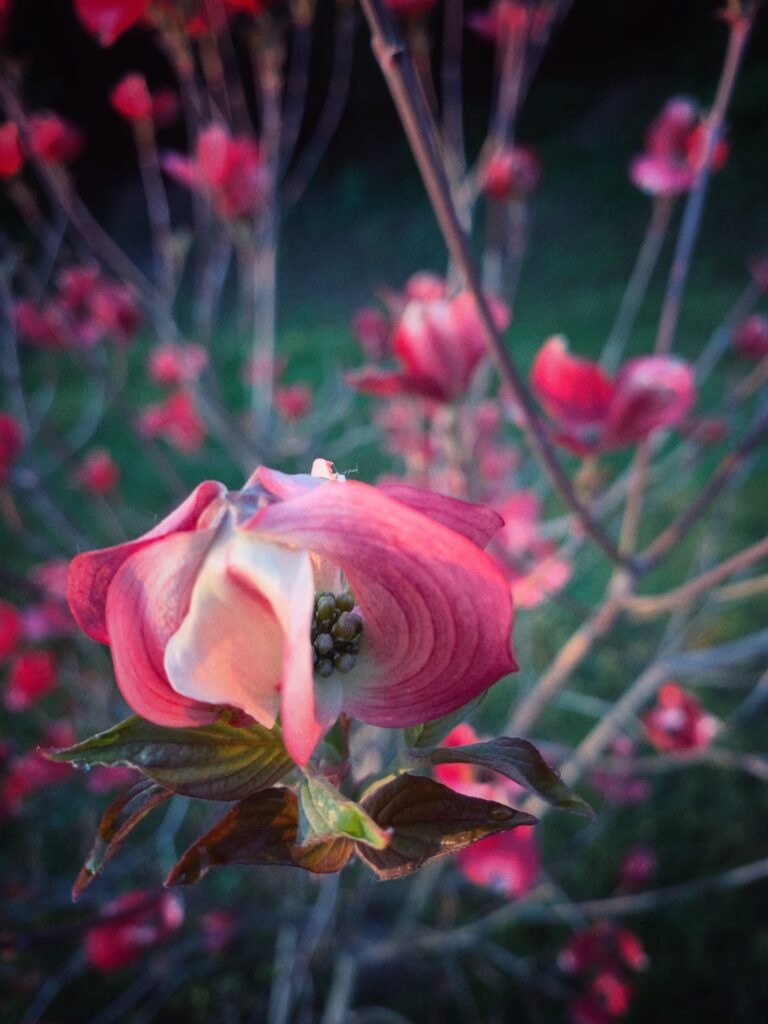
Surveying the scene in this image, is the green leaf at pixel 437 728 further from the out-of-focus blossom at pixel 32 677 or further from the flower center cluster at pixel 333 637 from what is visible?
the out-of-focus blossom at pixel 32 677

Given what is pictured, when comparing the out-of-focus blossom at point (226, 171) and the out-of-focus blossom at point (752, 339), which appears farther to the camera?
the out-of-focus blossom at point (752, 339)

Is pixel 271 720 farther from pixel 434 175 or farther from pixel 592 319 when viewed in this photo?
pixel 592 319

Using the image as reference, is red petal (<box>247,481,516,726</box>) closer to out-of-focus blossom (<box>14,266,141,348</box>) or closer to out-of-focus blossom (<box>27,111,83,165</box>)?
out-of-focus blossom (<box>27,111,83,165</box>)

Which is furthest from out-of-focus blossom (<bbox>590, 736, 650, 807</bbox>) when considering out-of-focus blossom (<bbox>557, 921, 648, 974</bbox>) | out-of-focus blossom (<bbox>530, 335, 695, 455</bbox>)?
out-of-focus blossom (<bbox>530, 335, 695, 455</bbox>)

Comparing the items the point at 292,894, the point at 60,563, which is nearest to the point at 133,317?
the point at 60,563

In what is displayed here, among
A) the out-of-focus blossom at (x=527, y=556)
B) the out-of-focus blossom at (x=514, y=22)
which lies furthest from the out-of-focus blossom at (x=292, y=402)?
the out-of-focus blossom at (x=514, y=22)

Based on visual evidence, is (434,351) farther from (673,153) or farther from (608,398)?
(673,153)

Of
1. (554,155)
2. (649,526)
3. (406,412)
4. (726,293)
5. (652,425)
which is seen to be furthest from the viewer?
(554,155)
